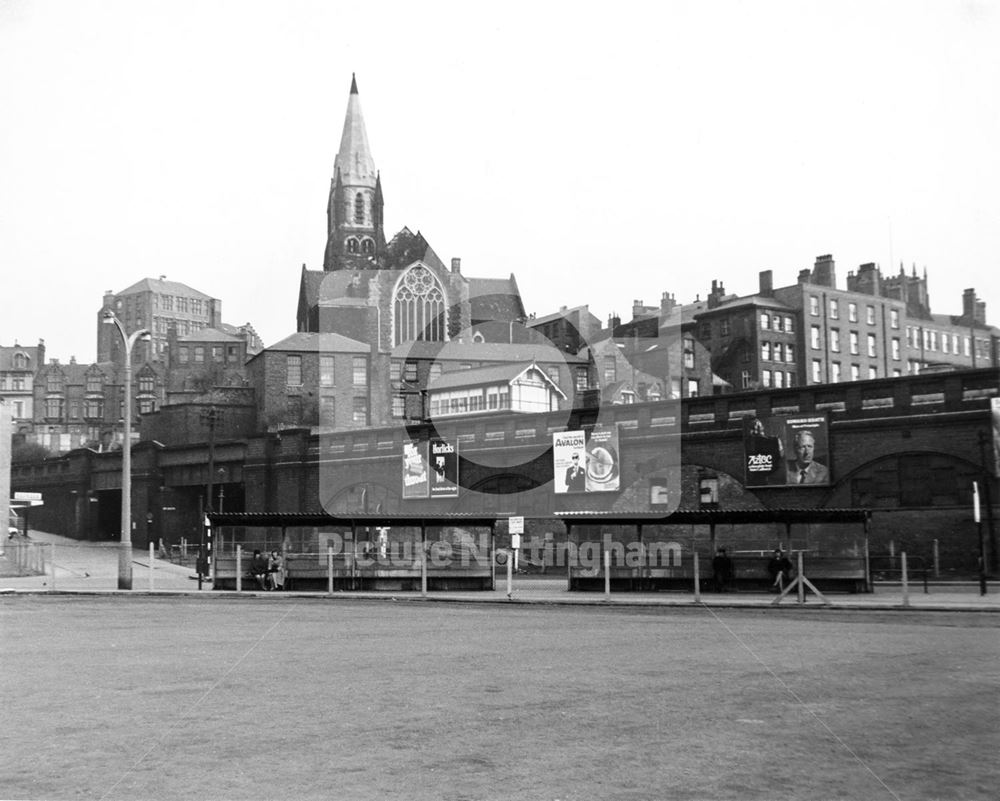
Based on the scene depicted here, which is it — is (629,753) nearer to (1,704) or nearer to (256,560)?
(1,704)

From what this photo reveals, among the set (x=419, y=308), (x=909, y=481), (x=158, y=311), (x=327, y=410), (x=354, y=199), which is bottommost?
(x=909, y=481)

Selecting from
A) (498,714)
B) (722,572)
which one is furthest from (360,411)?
(498,714)

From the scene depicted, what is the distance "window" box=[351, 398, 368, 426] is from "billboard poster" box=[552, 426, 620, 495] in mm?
48164

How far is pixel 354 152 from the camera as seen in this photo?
149875 mm

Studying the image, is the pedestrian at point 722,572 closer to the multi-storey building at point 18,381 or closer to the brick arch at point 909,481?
the brick arch at point 909,481

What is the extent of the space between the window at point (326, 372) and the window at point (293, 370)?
2099 mm

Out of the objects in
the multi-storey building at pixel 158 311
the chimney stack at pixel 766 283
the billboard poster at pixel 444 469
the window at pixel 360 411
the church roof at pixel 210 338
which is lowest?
the billboard poster at pixel 444 469

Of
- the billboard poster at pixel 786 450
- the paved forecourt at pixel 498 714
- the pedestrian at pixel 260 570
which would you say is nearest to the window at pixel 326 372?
the billboard poster at pixel 786 450

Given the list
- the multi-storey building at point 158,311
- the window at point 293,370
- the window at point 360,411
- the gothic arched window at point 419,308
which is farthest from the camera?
the multi-storey building at point 158,311

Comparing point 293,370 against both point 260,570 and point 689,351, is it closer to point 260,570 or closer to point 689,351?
point 689,351

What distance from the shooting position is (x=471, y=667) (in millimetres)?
14742

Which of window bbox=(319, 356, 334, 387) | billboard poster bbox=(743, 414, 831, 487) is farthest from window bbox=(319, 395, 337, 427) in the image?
billboard poster bbox=(743, 414, 831, 487)

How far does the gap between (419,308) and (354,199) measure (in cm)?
2836

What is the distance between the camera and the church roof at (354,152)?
149 m
